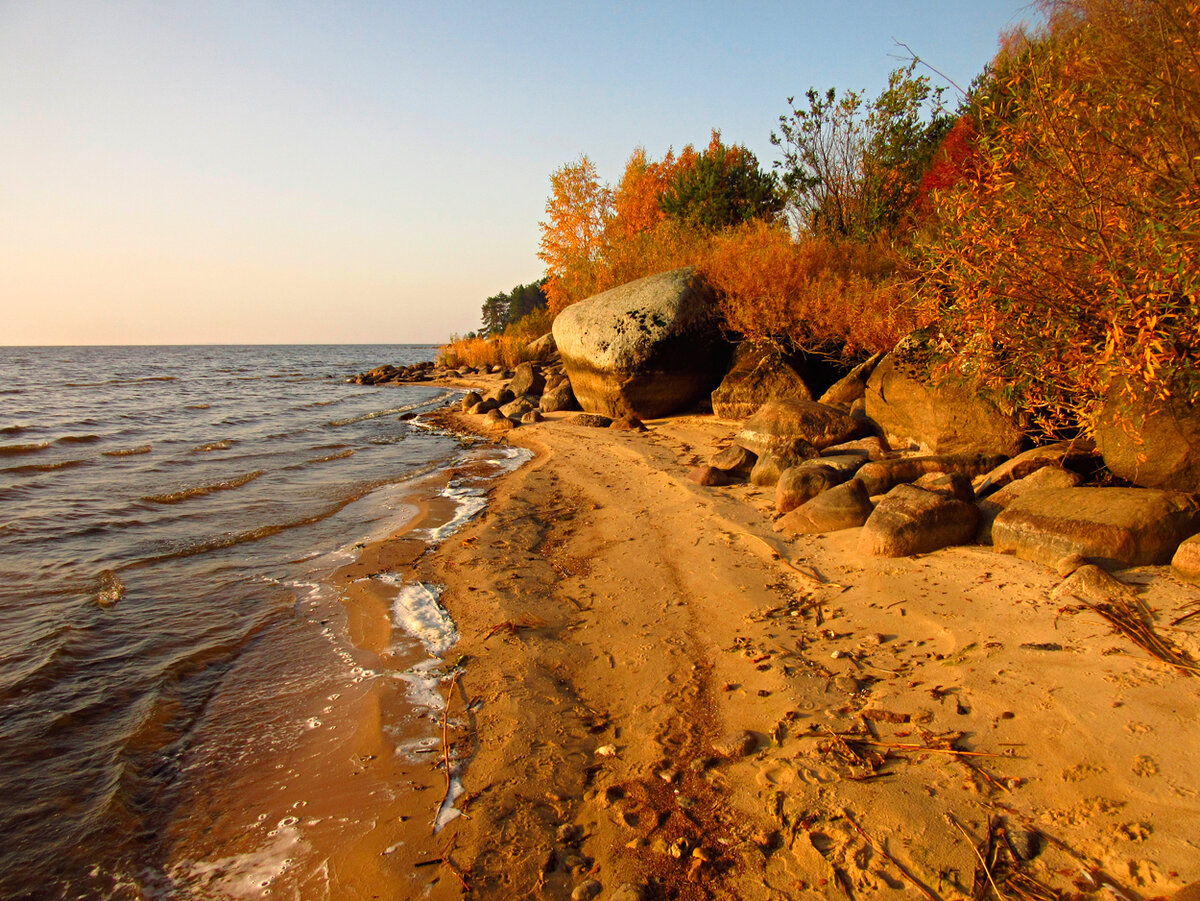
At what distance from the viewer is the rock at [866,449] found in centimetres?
813

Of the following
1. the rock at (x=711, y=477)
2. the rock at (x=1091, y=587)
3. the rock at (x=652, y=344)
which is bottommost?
the rock at (x=1091, y=587)

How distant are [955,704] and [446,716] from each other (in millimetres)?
2851

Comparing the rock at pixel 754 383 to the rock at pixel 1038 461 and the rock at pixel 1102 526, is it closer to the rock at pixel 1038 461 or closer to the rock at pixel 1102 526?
the rock at pixel 1038 461

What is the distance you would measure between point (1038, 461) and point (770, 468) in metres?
2.86

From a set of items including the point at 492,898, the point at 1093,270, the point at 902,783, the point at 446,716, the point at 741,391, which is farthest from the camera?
the point at 741,391

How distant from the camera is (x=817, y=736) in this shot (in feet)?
10.8

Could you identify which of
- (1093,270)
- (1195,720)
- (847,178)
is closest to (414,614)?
(1195,720)

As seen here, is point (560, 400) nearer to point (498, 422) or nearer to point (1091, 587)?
point (498, 422)

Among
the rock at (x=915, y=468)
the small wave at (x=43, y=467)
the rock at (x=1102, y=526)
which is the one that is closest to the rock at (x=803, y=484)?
the rock at (x=915, y=468)

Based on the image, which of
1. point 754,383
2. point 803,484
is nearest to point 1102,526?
point 803,484

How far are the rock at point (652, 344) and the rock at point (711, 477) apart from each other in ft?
16.6

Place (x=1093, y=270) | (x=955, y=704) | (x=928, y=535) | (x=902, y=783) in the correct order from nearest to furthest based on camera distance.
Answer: (x=902, y=783)
(x=955, y=704)
(x=1093, y=270)
(x=928, y=535)

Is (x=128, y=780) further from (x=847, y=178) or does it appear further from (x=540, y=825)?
(x=847, y=178)

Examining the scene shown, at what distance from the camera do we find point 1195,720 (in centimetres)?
297
